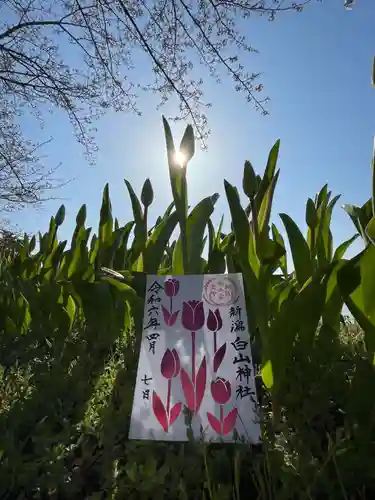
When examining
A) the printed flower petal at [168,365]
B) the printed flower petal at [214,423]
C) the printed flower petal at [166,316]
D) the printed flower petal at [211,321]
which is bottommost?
the printed flower petal at [214,423]

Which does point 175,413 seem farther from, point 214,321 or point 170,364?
point 214,321

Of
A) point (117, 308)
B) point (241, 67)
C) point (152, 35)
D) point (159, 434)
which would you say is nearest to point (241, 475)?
point (159, 434)

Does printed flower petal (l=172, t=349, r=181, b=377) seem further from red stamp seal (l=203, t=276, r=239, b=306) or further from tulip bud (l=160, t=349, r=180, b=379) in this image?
red stamp seal (l=203, t=276, r=239, b=306)

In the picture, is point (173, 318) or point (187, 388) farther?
point (173, 318)

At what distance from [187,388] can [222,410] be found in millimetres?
87

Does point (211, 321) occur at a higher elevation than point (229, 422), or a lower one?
higher

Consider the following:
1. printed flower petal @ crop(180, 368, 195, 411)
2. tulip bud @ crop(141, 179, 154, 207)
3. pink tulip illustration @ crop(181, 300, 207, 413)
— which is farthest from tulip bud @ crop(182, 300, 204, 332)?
tulip bud @ crop(141, 179, 154, 207)

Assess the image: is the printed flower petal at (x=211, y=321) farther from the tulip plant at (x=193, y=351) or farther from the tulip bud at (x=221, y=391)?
the tulip bud at (x=221, y=391)

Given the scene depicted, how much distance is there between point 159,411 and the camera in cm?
92

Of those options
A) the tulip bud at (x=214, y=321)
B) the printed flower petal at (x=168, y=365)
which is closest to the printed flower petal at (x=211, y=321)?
the tulip bud at (x=214, y=321)

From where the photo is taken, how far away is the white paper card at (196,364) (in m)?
0.89

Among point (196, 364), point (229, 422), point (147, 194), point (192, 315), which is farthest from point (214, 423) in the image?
point (147, 194)

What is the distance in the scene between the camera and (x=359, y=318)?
0.93 metres

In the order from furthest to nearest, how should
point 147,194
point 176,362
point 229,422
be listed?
point 147,194, point 176,362, point 229,422
